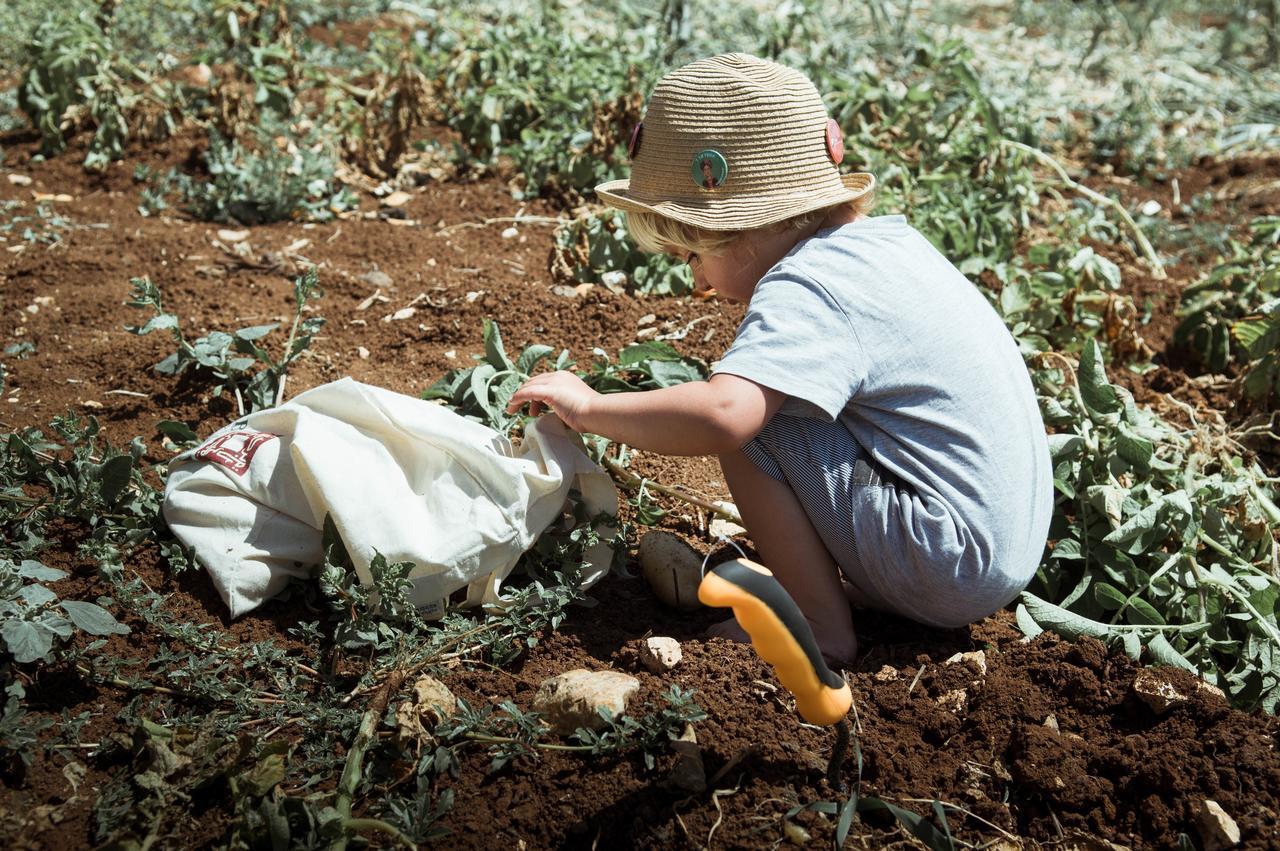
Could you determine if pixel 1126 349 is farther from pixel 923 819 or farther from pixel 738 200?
pixel 923 819

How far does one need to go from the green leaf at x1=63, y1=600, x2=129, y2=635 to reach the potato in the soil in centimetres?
108

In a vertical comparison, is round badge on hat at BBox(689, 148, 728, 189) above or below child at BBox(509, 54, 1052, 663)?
above

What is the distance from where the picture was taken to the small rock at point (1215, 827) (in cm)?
192

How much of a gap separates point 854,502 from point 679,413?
1.36ft

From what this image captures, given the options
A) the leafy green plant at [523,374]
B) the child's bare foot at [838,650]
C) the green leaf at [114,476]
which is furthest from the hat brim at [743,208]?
the green leaf at [114,476]

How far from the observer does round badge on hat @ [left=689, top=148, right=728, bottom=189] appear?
7.38ft

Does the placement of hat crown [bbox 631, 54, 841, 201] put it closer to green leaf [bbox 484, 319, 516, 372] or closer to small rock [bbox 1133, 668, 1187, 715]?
green leaf [bbox 484, 319, 516, 372]

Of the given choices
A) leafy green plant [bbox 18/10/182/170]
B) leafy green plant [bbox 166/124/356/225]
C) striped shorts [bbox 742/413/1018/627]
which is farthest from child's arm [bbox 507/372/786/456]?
leafy green plant [bbox 18/10/182/170]

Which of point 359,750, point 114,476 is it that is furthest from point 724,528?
point 114,476

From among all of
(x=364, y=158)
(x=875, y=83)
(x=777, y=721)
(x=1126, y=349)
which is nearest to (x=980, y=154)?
(x=875, y=83)

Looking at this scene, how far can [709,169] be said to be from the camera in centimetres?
226

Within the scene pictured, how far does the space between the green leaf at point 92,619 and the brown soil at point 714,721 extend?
10 cm

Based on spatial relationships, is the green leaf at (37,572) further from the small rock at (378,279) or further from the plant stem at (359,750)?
the small rock at (378,279)

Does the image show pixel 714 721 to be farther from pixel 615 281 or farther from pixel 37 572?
pixel 615 281
